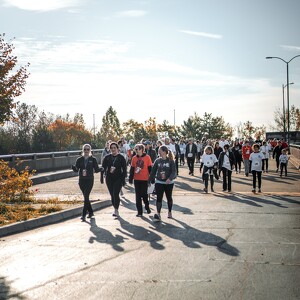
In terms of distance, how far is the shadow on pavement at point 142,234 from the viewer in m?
8.93

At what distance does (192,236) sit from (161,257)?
189cm

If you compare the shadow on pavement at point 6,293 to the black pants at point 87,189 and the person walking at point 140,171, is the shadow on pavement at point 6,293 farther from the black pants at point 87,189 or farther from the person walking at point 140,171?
the person walking at point 140,171

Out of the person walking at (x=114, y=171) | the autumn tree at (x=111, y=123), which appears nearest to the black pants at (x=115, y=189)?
the person walking at (x=114, y=171)

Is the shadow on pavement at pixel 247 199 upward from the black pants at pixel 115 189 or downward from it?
downward

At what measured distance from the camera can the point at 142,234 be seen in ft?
32.7

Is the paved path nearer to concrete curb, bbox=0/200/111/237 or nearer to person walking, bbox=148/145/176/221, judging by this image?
concrete curb, bbox=0/200/111/237

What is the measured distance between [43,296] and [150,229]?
15.9ft

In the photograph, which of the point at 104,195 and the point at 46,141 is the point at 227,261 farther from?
the point at 46,141

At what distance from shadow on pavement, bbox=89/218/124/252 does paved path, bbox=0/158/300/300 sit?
0.06 ft

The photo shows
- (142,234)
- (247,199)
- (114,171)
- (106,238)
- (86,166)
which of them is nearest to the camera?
(106,238)

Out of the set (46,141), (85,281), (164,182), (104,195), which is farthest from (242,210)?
(46,141)

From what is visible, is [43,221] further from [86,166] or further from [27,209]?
[86,166]

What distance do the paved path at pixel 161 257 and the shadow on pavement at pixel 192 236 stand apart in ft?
0.06

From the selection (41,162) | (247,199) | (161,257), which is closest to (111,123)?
(41,162)
